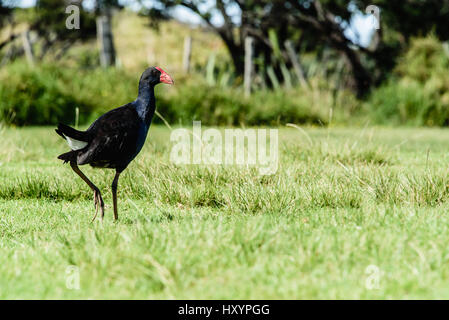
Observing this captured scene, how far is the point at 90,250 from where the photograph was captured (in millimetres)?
3275

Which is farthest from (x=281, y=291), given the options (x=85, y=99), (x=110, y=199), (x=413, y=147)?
(x=85, y=99)

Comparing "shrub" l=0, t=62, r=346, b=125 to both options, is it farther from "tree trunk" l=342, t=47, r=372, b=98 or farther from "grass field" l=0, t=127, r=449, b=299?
"grass field" l=0, t=127, r=449, b=299

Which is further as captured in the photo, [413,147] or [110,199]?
[413,147]

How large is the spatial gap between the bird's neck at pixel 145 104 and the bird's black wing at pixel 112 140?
0.10 m

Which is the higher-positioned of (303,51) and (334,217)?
(303,51)

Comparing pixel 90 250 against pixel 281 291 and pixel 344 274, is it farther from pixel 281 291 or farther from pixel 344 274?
pixel 344 274

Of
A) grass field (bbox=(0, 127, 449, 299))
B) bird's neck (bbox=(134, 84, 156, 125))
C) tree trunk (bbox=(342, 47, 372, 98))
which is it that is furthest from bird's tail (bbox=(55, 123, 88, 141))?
tree trunk (bbox=(342, 47, 372, 98))

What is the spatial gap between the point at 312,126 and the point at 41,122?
6834 millimetres

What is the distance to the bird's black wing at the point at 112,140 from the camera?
13.6 feet

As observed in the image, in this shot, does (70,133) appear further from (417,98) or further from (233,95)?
(417,98)

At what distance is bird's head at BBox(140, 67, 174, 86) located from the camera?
4.63m

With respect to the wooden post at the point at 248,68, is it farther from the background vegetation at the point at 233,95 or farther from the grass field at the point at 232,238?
the grass field at the point at 232,238

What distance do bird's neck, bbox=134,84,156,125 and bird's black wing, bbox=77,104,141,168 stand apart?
10 cm

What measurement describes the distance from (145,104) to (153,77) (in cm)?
28
